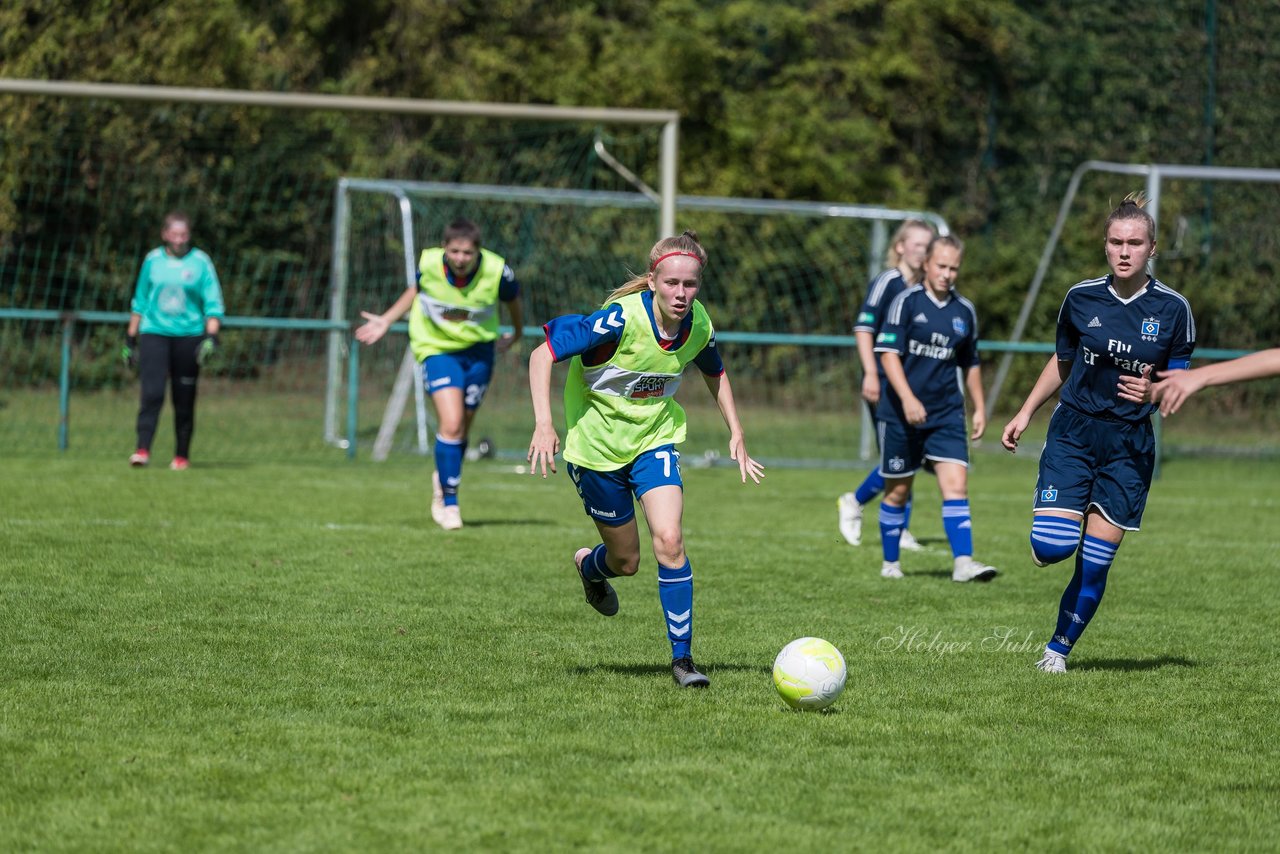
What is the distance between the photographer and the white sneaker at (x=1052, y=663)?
6223 millimetres

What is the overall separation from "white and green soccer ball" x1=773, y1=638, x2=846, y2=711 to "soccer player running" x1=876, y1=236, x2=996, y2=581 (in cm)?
346

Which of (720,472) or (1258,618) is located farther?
(720,472)

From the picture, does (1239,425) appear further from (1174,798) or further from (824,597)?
(1174,798)

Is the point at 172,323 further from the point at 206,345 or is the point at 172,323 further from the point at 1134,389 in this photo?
the point at 1134,389

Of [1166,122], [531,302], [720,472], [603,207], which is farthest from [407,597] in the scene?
[1166,122]

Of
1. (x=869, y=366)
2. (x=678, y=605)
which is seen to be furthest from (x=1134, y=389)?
(x=869, y=366)

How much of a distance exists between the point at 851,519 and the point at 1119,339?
4.28 meters

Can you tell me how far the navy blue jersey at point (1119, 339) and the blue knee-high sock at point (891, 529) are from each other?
274cm

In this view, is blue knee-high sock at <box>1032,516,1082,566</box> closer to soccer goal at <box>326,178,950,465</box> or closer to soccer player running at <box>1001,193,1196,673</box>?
soccer player running at <box>1001,193,1196,673</box>

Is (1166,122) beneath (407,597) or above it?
above

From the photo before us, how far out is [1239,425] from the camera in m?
17.8

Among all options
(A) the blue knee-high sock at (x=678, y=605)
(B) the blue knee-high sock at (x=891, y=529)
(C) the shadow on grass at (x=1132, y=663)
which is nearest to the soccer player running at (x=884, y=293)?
(B) the blue knee-high sock at (x=891, y=529)

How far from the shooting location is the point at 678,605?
5.77m

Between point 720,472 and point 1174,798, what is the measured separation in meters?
10.6
